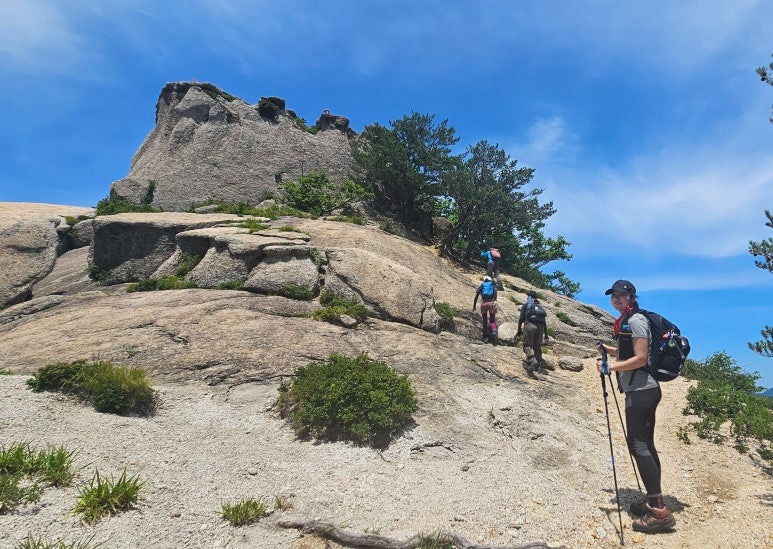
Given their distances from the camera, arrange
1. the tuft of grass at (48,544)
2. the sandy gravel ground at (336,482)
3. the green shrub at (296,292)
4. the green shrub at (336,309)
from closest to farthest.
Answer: the tuft of grass at (48,544)
the sandy gravel ground at (336,482)
the green shrub at (336,309)
the green shrub at (296,292)

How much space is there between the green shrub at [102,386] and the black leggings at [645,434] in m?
9.32

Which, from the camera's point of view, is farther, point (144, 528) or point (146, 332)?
point (146, 332)

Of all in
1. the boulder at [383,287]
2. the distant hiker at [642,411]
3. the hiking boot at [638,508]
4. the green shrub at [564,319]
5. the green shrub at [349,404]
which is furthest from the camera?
the green shrub at [564,319]

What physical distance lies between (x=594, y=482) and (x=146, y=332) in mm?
11818

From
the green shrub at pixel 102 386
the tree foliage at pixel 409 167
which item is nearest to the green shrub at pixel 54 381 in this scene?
the green shrub at pixel 102 386

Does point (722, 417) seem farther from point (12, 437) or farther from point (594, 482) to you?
point (12, 437)

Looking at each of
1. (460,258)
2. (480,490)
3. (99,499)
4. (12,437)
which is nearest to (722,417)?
(480,490)

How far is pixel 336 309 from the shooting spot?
1420cm

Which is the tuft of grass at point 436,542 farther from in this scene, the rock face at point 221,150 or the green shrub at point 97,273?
the rock face at point 221,150

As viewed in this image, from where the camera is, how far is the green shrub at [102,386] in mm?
8820

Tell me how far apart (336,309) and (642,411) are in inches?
380

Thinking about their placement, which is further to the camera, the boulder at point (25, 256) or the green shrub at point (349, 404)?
the boulder at point (25, 256)

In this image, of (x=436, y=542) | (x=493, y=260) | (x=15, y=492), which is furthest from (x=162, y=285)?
(x=493, y=260)

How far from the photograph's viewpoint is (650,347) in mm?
6316
